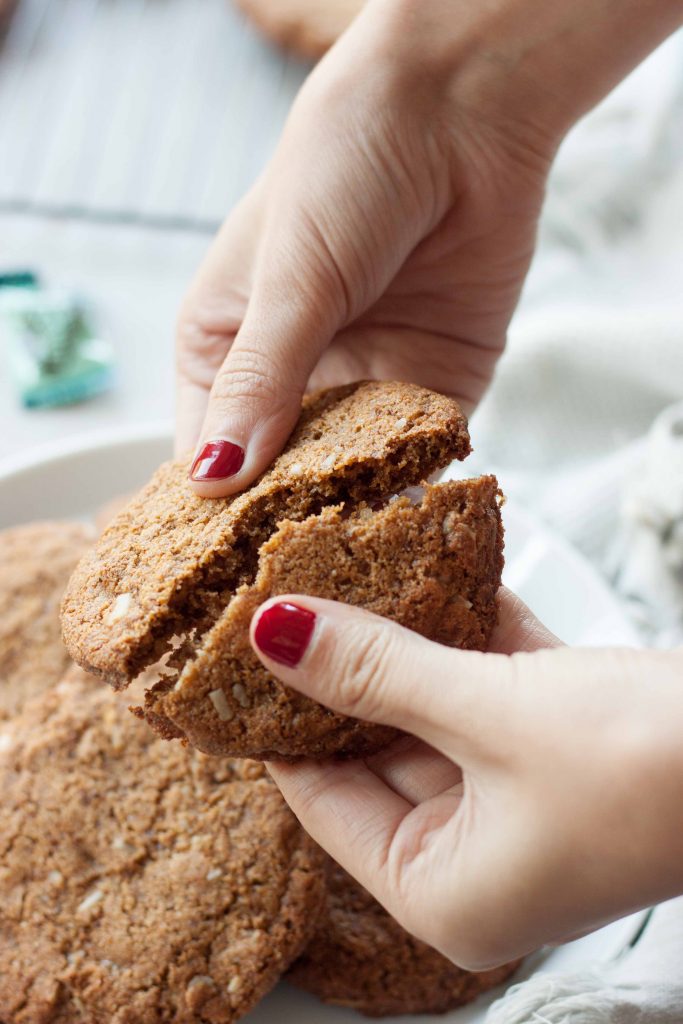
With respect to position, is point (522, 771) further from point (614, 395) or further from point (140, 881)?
point (614, 395)

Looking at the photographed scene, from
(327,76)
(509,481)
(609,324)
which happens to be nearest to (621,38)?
(327,76)

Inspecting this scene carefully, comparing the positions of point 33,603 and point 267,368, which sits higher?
point 267,368

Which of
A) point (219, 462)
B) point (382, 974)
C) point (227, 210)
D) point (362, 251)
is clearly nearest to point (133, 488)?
point (362, 251)

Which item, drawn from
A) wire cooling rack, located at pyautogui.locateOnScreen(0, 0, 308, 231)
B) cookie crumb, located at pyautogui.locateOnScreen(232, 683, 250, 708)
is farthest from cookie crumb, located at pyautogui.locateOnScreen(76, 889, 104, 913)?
wire cooling rack, located at pyautogui.locateOnScreen(0, 0, 308, 231)

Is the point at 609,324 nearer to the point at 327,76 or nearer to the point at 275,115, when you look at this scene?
the point at 327,76

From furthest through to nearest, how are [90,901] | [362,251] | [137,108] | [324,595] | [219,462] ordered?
[137,108], [362,251], [90,901], [219,462], [324,595]

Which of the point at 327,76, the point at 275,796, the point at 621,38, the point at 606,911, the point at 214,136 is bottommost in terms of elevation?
the point at 275,796
